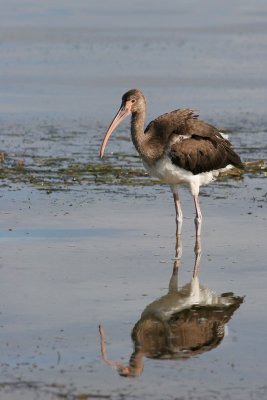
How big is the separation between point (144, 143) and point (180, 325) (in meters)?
3.80

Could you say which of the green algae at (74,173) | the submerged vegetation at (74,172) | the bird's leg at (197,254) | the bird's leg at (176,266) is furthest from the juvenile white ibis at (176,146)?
the green algae at (74,173)

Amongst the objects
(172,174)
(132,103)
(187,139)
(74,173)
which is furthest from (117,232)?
(74,173)

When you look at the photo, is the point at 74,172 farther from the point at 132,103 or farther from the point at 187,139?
the point at 187,139

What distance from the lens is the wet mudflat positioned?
7.85m

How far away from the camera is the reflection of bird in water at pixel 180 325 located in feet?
26.8

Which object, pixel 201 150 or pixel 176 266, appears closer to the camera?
pixel 176 266

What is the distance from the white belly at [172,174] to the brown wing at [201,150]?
2.2 inches

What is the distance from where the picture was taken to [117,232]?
39.6 ft

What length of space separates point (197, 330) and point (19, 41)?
63.9 ft

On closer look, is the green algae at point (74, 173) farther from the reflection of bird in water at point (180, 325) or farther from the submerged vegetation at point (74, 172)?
the reflection of bird in water at point (180, 325)

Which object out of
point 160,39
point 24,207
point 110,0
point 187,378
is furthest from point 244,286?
point 110,0

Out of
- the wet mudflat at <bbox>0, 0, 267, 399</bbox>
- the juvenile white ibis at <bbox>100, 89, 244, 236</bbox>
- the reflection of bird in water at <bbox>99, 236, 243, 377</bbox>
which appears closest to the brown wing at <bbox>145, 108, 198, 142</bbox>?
the juvenile white ibis at <bbox>100, 89, 244, 236</bbox>

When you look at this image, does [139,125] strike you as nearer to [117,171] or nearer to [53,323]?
[117,171]

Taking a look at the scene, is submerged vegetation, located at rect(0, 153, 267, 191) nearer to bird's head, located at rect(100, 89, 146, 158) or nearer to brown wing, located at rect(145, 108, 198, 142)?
bird's head, located at rect(100, 89, 146, 158)
